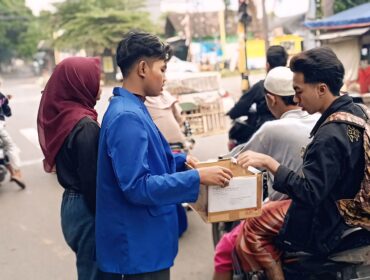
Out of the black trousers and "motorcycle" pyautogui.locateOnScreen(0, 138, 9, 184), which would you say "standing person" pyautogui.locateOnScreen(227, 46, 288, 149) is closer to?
the black trousers

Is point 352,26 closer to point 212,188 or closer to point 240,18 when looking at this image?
point 240,18

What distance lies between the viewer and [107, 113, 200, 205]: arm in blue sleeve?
1.92 m

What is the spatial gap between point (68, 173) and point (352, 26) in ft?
40.9

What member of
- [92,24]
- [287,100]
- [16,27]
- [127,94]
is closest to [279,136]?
[287,100]

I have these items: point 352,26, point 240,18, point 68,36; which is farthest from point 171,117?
point 68,36

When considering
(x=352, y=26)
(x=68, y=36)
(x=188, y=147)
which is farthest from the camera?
(x=68, y=36)

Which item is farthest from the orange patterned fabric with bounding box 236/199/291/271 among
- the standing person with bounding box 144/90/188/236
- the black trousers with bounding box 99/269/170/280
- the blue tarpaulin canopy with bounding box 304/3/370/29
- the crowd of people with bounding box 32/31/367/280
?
the blue tarpaulin canopy with bounding box 304/3/370/29

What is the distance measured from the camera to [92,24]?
3291 centimetres

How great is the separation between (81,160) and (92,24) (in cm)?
3204

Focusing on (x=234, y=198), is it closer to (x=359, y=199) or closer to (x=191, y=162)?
(x=191, y=162)

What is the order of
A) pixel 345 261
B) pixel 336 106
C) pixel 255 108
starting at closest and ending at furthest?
pixel 336 106, pixel 345 261, pixel 255 108

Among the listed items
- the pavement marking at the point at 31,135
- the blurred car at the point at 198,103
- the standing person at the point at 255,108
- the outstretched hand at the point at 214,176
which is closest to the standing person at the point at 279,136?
the outstretched hand at the point at 214,176

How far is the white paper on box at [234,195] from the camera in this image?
2.08m

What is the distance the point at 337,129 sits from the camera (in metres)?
2.09
